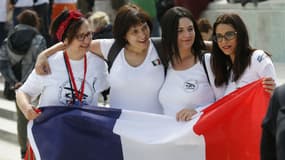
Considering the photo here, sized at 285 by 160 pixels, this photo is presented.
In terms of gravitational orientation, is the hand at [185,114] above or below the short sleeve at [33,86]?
below

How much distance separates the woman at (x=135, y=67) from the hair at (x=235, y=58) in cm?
43

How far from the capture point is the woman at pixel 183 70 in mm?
4895

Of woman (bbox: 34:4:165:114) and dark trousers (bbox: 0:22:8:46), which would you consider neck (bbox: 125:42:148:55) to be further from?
dark trousers (bbox: 0:22:8:46)

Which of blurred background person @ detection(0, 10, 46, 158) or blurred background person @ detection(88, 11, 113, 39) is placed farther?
blurred background person @ detection(88, 11, 113, 39)

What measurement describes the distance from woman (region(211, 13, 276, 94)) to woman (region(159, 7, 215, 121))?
201mm

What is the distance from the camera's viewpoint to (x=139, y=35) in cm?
506

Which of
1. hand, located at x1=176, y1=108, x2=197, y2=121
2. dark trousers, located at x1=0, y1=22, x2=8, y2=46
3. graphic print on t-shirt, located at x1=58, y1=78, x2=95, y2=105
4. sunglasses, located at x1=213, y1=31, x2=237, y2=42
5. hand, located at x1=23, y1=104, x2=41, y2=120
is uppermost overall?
sunglasses, located at x1=213, y1=31, x2=237, y2=42

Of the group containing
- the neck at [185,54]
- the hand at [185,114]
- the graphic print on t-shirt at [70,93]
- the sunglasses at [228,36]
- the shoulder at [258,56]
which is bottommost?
the hand at [185,114]

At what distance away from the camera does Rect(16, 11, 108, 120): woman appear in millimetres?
5145

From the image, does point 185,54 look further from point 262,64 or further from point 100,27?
point 100,27

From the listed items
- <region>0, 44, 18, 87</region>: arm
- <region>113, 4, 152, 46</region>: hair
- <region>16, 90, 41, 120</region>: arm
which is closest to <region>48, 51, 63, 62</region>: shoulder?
<region>16, 90, 41, 120</region>: arm

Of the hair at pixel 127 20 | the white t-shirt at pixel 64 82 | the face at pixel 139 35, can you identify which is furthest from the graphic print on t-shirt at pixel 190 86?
the white t-shirt at pixel 64 82

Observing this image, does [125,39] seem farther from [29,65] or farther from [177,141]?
[29,65]

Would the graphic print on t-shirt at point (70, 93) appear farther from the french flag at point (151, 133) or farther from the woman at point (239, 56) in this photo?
the woman at point (239, 56)
